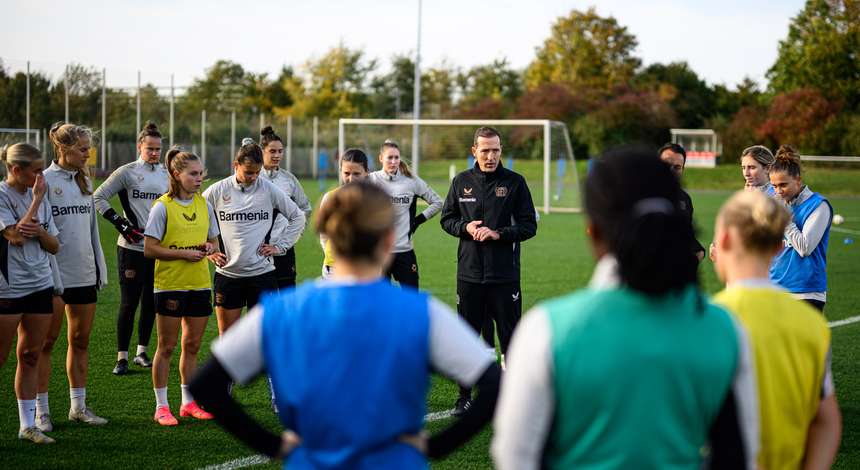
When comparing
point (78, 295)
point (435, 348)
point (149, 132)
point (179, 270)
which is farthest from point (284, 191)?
point (435, 348)

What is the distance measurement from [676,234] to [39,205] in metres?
4.46

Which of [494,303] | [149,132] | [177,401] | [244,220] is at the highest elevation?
[149,132]

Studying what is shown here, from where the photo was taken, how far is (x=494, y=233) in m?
6.35

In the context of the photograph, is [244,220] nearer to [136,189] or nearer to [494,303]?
[136,189]

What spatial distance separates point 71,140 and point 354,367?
176 inches

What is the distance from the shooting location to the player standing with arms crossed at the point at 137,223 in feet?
24.4

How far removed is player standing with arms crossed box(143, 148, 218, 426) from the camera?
586 centimetres

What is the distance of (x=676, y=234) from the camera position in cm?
185

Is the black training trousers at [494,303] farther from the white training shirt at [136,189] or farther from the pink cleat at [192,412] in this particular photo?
the white training shirt at [136,189]

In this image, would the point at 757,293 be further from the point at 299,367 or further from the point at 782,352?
the point at 299,367

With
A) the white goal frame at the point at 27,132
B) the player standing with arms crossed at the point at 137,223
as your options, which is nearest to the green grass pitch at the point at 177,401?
the player standing with arms crossed at the point at 137,223

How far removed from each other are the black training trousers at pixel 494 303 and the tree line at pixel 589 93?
94.5ft

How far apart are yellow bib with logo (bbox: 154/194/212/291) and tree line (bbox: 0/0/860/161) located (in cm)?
2828

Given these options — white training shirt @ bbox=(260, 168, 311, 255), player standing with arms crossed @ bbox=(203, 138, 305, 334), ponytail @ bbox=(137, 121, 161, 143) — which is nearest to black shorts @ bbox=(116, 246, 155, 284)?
ponytail @ bbox=(137, 121, 161, 143)
